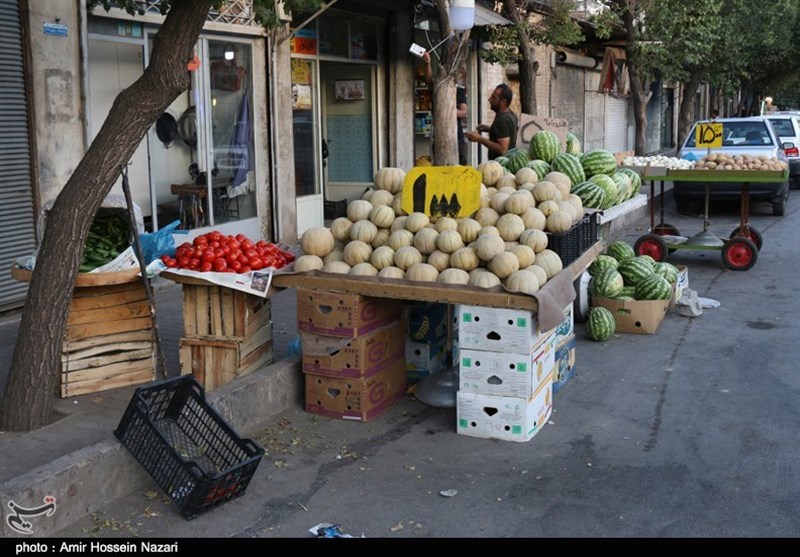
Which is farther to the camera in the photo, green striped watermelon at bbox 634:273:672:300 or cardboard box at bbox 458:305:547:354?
green striped watermelon at bbox 634:273:672:300

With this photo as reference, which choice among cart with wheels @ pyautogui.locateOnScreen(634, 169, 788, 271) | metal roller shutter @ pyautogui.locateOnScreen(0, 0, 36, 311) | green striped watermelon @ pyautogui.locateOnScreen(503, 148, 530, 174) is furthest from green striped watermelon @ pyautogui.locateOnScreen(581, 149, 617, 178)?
metal roller shutter @ pyautogui.locateOnScreen(0, 0, 36, 311)

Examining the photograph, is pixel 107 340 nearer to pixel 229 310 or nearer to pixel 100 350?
pixel 100 350

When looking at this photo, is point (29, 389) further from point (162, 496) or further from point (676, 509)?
point (676, 509)

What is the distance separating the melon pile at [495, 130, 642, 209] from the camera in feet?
26.6

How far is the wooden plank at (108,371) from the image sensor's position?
20.3ft

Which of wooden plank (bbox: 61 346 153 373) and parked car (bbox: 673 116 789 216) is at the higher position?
parked car (bbox: 673 116 789 216)

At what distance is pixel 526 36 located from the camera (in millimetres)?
14062

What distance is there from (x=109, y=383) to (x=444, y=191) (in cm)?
274

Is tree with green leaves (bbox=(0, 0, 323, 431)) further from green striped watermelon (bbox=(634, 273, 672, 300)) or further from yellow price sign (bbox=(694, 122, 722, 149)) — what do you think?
yellow price sign (bbox=(694, 122, 722, 149))

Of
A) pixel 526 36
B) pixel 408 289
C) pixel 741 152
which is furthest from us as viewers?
pixel 741 152

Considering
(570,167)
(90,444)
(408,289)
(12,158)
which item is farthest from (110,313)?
(570,167)

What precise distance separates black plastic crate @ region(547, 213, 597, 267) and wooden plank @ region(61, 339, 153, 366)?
2984 millimetres

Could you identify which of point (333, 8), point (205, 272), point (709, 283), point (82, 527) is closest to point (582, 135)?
point (333, 8)
